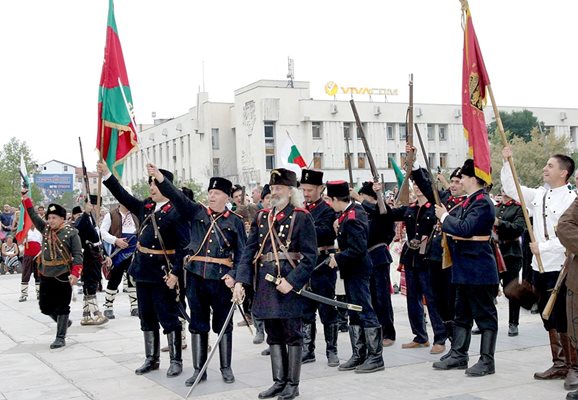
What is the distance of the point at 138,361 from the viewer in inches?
343

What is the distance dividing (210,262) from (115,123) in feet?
6.38

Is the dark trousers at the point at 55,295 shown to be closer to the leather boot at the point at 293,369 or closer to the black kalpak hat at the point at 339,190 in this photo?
the black kalpak hat at the point at 339,190

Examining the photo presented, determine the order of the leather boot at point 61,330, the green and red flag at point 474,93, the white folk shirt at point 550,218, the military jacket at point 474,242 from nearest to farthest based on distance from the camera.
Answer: the white folk shirt at point 550,218
the military jacket at point 474,242
the green and red flag at point 474,93
the leather boot at point 61,330

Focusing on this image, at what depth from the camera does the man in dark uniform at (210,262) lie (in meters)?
7.30

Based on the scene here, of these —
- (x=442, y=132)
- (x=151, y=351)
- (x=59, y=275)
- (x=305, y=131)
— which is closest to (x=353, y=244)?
(x=151, y=351)

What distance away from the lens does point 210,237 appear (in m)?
7.39

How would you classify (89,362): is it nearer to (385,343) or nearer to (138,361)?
(138,361)

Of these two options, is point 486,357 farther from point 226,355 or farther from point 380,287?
point 226,355

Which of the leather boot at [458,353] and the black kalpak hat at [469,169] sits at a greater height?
the black kalpak hat at [469,169]

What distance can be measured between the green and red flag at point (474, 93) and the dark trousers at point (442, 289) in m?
1.65

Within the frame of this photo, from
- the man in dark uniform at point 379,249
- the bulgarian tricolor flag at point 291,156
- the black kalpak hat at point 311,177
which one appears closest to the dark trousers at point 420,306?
the man in dark uniform at point 379,249

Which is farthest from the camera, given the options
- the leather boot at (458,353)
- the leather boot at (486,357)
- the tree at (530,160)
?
the tree at (530,160)

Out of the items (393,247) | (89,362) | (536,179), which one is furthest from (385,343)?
(536,179)

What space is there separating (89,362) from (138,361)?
1.92ft
